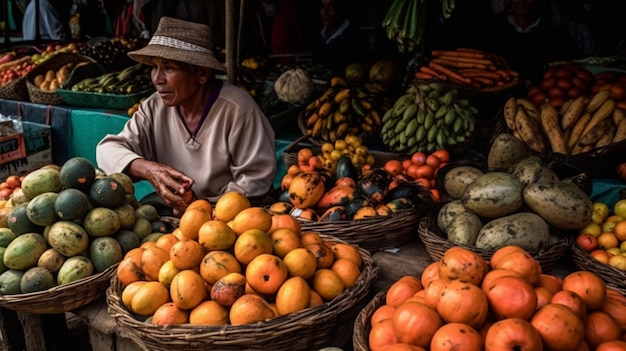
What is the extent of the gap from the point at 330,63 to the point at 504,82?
296cm

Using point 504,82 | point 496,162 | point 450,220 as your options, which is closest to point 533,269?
point 450,220

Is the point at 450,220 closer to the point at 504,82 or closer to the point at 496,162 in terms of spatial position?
the point at 496,162

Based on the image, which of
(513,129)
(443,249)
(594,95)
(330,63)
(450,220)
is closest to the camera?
(443,249)

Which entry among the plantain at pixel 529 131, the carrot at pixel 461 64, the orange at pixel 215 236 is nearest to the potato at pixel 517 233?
the orange at pixel 215 236

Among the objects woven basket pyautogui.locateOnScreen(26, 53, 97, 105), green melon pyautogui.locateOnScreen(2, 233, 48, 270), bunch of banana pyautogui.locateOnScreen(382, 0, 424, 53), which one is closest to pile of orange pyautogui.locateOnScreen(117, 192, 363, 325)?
green melon pyautogui.locateOnScreen(2, 233, 48, 270)

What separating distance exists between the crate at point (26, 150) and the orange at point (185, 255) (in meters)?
3.78

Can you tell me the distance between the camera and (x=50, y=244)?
7.30 ft

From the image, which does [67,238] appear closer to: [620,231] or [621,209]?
[620,231]

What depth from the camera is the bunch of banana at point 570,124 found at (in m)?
3.27

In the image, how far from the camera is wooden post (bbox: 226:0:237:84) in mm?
3887

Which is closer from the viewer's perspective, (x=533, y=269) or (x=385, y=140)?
(x=533, y=269)

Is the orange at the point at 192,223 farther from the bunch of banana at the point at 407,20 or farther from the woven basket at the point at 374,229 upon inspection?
the bunch of banana at the point at 407,20

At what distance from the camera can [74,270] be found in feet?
7.02

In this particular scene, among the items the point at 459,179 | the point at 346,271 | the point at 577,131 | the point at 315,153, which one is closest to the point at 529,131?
the point at 577,131
